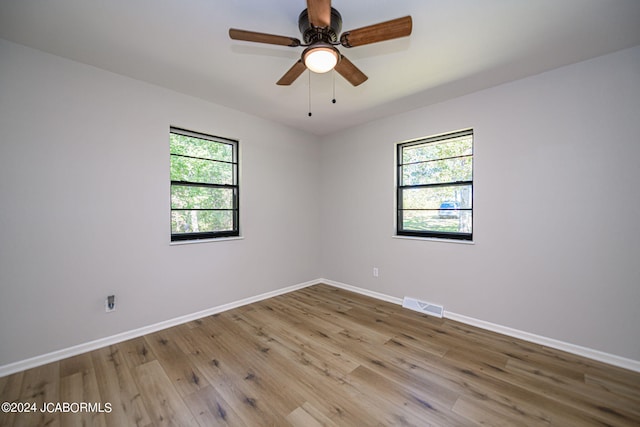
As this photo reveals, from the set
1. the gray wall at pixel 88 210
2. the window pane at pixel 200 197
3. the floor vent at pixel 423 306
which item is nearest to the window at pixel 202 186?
the window pane at pixel 200 197

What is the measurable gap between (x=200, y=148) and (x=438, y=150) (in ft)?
10.1

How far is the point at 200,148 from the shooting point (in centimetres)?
320

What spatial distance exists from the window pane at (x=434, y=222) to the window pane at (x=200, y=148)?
2.63m

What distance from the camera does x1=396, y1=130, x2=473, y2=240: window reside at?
9.95 ft

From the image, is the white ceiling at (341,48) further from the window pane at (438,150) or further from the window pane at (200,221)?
the window pane at (200,221)

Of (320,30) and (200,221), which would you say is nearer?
(320,30)

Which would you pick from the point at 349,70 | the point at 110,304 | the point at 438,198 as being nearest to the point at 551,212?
the point at 438,198

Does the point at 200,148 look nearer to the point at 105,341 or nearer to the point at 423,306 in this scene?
the point at 105,341

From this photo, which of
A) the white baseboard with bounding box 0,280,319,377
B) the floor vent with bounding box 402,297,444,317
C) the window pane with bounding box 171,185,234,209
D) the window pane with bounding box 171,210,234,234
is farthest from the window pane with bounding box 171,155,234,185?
the floor vent with bounding box 402,297,444,317

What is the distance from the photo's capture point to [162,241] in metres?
2.80

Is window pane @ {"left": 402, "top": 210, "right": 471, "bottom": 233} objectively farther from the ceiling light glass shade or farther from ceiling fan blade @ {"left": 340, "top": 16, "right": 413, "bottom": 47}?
the ceiling light glass shade

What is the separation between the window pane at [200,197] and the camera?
2.99m

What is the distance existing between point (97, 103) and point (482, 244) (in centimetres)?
422

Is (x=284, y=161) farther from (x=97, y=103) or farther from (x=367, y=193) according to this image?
(x=97, y=103)
